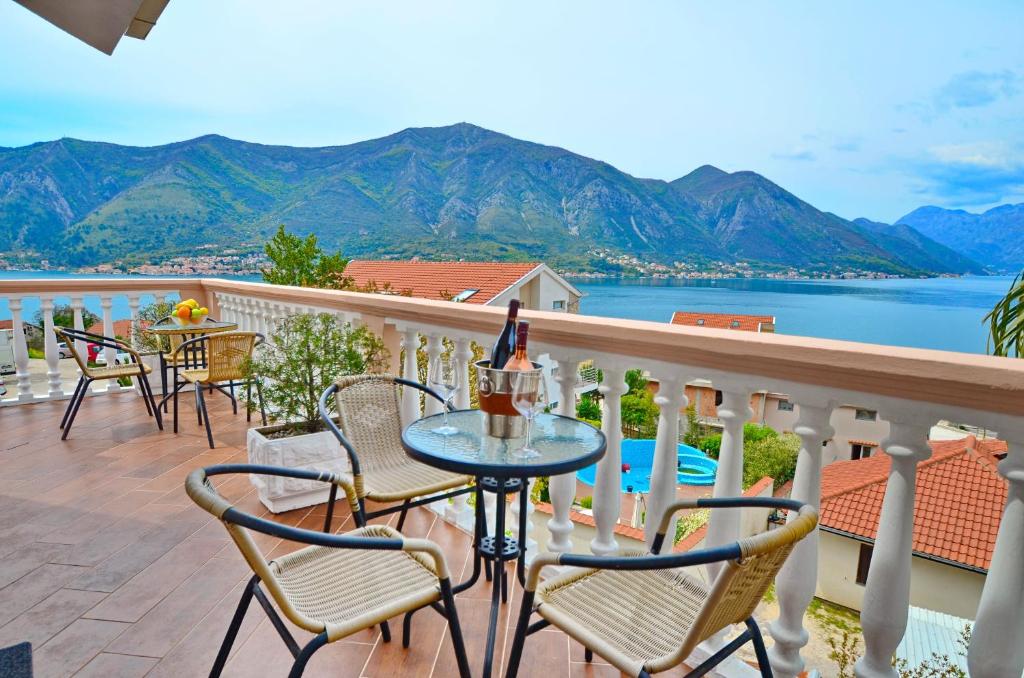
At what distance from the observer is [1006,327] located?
2.13 meters

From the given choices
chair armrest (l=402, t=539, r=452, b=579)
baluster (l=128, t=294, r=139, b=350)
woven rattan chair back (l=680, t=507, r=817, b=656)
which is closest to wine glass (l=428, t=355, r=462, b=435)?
chair armrest (l=402, t=539, r=452, b=579)

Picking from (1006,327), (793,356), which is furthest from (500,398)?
(1006,327)

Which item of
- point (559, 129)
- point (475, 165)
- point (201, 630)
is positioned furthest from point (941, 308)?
point (201, 630)

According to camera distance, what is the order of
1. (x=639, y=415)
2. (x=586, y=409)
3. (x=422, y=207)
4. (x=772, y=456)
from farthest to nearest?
(x=422, y=207)
(x=639, y=415)
(x=586, y=409)
(x=772, y=456)

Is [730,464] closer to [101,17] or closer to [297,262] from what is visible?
[101,17]

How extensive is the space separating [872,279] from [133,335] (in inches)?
1578

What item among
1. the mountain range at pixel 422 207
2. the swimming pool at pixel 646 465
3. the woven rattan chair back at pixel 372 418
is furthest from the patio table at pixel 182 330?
the swimming pool at pixel 646 465

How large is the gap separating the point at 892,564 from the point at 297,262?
27.1ft

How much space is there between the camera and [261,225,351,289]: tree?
27.1ft

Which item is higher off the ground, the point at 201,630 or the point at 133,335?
the point at 133,335

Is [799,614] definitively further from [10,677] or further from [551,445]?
[10,677]

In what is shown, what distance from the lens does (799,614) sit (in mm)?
1506

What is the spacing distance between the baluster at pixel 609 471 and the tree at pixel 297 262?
6962mm

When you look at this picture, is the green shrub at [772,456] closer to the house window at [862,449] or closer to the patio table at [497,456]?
the house window at [862,449]
